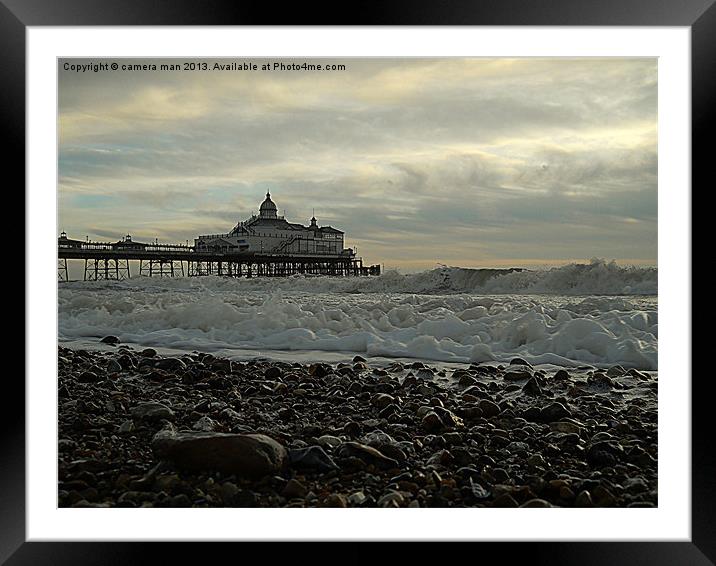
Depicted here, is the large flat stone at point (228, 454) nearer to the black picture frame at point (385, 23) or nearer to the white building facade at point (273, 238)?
the black picture frame at point (385, 23)

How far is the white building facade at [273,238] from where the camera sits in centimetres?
231

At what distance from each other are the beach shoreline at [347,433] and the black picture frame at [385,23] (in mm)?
159

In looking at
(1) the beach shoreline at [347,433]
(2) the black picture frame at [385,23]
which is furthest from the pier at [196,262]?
(2) the black picture frame at [385,23]

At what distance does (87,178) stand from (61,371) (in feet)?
2.40

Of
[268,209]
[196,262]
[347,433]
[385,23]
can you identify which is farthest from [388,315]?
[385,23]

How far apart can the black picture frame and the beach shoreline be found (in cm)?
16

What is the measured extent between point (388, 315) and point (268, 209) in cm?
64

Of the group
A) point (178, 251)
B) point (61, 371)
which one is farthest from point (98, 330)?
point (178, 251)

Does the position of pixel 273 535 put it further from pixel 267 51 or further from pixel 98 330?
Answer: pixel 267 51

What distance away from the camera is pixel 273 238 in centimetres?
235

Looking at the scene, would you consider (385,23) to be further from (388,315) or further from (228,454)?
(228,454)

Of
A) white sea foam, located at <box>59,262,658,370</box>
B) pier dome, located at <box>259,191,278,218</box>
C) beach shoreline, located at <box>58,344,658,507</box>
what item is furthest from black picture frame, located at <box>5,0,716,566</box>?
pier dome, located at <box>259,191,278,218</box>

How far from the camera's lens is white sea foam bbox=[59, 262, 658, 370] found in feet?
7.56

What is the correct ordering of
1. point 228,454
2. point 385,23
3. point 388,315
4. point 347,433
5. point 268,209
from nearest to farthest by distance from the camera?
point 385,23 → point 228,454 → point 347,433 → point 268,209 → point 388,315
